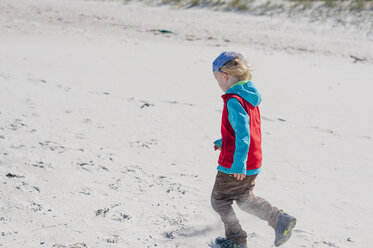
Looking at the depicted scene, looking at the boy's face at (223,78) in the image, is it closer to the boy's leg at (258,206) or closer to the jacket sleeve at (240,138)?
the jacket sleeve at (240,138)

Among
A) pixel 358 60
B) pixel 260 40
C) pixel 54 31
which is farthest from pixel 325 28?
pixel 54 31

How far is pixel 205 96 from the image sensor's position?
753 centimetres

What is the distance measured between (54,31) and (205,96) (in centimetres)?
618

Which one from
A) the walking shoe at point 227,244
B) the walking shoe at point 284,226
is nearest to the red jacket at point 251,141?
the walking shoe at point 284,226

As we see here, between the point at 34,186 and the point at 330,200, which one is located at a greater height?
the point at 34,186

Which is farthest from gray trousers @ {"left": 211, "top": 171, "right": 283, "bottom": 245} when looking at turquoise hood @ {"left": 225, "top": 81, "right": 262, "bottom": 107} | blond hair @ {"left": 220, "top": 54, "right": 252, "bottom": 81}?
blond hair @ {"left": 220, "top": 54, "right": 252, "bottom": 81}

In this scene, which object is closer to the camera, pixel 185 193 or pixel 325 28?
pixel 185 193

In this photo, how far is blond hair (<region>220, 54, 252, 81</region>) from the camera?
292 centimetres

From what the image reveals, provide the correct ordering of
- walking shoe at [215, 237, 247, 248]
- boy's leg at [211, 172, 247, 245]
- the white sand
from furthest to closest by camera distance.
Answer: the white sand
walking shoe at [215, 237, 247, 248]
boy's leg at [211, 172, 247, 245]

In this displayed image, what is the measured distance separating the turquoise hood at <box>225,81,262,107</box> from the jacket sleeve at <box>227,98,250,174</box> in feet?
0.26

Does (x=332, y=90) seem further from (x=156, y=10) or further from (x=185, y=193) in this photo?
(x=156, y=10)

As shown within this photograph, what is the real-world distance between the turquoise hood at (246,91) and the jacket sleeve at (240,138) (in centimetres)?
8

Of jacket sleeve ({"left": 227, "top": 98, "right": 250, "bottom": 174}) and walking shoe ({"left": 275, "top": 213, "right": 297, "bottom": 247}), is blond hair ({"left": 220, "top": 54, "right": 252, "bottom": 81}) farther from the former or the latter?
walking shoe ({"left": 275, "top": 213, "right": 297, "bottom": 247})

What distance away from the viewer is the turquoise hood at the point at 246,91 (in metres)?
2.91
